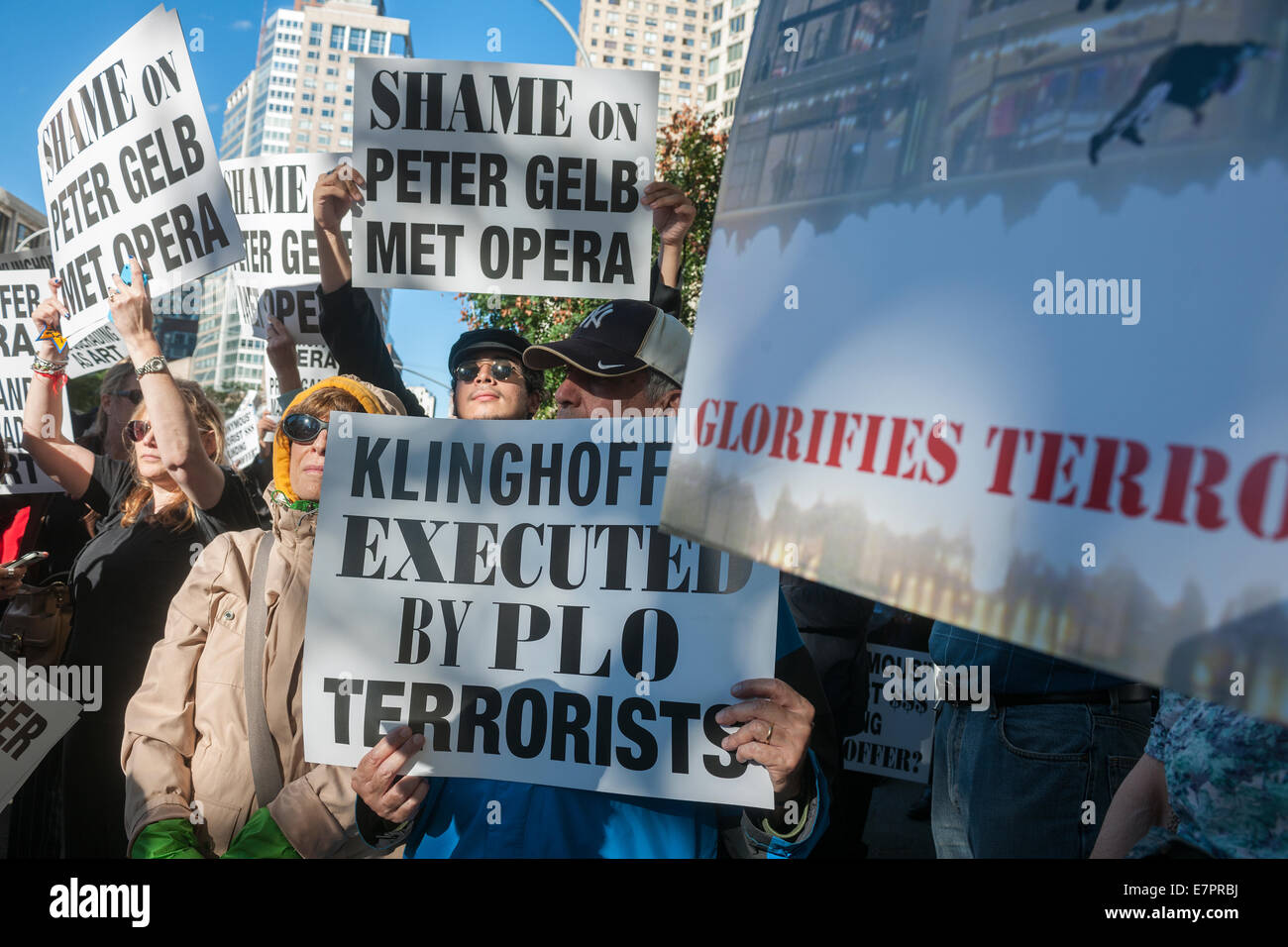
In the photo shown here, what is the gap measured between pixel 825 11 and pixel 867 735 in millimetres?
4252

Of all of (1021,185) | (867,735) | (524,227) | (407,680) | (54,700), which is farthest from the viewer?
(867,735)

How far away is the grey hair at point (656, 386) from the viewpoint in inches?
99.4

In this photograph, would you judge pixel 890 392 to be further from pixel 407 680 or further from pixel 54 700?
pixel 54 700

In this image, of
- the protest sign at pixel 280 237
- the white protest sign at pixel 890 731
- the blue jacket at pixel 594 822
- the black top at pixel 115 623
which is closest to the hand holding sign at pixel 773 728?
the blue jacket at pixel 594 822

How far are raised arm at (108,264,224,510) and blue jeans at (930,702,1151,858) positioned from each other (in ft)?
8.02

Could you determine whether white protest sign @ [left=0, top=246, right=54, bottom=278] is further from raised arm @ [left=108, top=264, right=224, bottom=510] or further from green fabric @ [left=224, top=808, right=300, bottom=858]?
green fabric @ [left=224, top=808, right=300, bottom=858]

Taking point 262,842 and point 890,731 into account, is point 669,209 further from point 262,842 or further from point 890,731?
point 890,731

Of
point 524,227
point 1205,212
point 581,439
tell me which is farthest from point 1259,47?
point 524,227

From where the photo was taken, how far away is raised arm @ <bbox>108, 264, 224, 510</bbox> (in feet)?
9.82

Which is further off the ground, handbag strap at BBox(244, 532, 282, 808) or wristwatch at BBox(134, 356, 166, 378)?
wristwatch at BBox(134, 356, 166, 378)

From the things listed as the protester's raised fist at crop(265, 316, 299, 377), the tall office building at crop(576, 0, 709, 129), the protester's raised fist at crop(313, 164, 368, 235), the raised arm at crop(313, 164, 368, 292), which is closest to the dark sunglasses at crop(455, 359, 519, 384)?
the raised arm at crop(313, 164, 368, 292)

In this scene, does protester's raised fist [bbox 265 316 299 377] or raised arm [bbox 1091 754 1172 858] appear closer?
raised arm [bbox 1091 754 1172 858]

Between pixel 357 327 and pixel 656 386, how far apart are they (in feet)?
4.04

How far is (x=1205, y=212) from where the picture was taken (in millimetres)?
870
